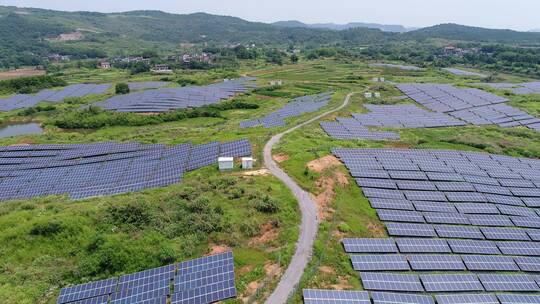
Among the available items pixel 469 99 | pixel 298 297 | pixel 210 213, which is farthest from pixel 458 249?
pixel 469 99

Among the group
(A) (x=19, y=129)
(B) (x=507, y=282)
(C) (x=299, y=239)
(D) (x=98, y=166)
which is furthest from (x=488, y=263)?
(A) (x=19, y=129)

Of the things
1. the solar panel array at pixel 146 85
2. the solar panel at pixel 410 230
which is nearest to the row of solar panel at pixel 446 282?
the solar panel at pixel 410 230

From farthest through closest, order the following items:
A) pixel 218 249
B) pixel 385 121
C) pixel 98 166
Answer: pixel 385 121 → pixel 98 166 → pixel 218 249

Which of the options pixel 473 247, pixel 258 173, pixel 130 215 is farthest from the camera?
pixel 258 173

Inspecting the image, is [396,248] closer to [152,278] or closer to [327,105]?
[152,278]

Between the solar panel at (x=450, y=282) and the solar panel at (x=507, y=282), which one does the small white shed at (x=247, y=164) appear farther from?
the solar panel at (x=507, y=282)

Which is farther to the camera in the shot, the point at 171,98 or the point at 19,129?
the point at 171,98

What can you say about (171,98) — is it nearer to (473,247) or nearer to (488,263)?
(473,247)

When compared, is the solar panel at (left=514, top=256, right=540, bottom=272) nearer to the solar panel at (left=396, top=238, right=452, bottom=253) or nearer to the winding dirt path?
the solar panel at (left=396, top=238, right=452, bottom=253)
